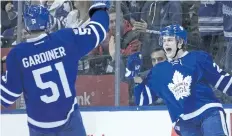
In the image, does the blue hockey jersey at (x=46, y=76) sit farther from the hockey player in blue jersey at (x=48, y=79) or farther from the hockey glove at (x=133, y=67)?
the hockey glove at (x=133, y=67)

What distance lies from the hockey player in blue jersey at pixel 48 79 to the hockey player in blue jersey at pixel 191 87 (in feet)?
2.67

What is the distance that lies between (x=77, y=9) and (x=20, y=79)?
6.94ft

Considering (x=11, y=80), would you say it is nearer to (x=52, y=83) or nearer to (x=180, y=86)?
(x=52, y=83)

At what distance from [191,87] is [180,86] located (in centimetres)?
8

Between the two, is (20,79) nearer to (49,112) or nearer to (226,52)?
(49,112)

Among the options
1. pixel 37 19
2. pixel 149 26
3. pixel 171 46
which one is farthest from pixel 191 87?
pixel 149 26

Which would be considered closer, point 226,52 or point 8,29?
point 226,52

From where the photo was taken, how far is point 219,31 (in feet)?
18.9

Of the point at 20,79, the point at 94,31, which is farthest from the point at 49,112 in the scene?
the point at 94,31

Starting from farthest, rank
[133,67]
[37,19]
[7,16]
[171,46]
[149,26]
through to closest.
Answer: [7,16] < [149,26] < [133,67] < [171,46] < [37,19]

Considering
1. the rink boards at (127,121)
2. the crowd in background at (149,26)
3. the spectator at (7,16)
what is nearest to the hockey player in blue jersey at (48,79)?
the crowd in background at (149,26)

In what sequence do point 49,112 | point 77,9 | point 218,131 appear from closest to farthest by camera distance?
point 49,112 → point 218,131 → point 77,9

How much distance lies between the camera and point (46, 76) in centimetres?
424

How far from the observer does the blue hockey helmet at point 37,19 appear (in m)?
4.37
